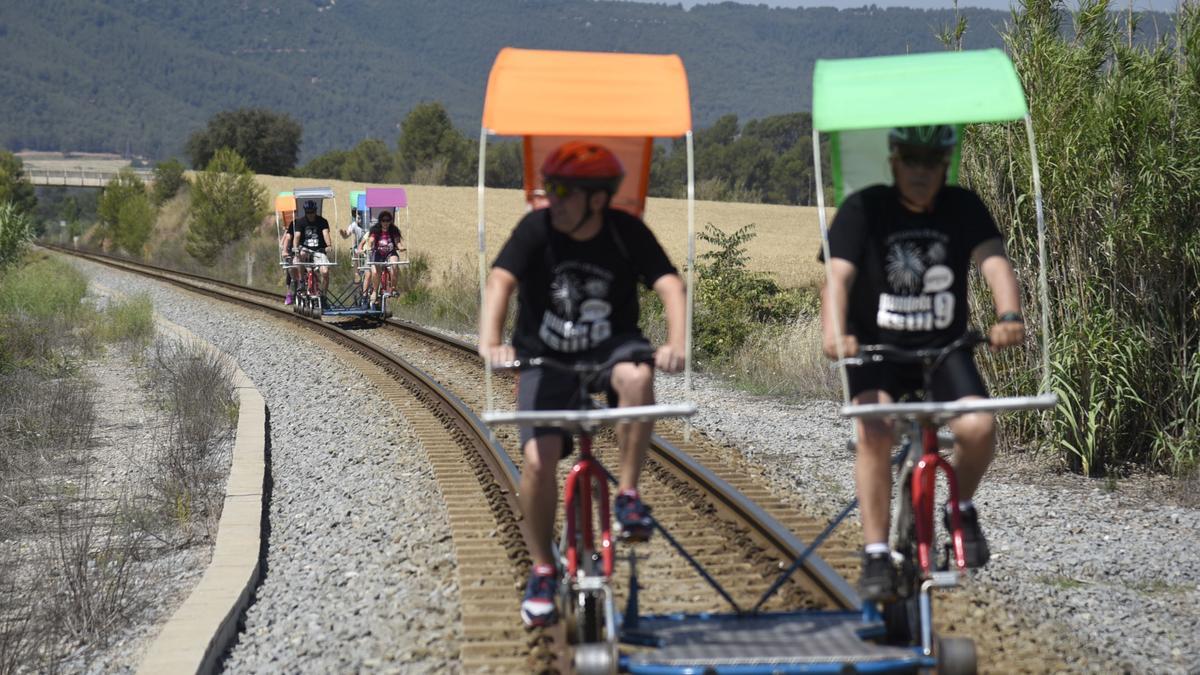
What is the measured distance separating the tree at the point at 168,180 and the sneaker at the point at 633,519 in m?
82.0

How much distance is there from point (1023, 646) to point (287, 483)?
6.32 meters

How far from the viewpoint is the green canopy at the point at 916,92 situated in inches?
188

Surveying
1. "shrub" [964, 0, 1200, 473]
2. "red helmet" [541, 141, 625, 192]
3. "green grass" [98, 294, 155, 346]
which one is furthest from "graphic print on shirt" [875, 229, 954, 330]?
"green grass" [98, 294, 155, 346]

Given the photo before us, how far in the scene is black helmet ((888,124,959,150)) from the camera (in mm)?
4883

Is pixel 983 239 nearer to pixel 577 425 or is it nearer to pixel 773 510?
pixel 577 425

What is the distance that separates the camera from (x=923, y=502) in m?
4.89

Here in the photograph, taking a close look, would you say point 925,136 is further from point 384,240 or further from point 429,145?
point 429,145

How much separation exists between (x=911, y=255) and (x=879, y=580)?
1.21m

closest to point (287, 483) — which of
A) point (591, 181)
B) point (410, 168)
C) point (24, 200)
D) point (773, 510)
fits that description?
point (773, 510)

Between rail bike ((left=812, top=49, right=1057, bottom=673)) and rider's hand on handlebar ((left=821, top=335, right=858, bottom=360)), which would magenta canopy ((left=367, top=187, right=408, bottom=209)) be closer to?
rail bike ((left=812, top=49, right=1057, bottom=673))

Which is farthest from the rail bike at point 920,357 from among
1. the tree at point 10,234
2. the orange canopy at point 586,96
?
the tree at point 10,234

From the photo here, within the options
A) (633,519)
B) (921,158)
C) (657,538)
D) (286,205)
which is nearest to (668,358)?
(633,519)

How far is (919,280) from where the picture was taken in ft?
16.0

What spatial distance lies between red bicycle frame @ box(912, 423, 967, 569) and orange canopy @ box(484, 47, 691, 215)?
1.51 m
